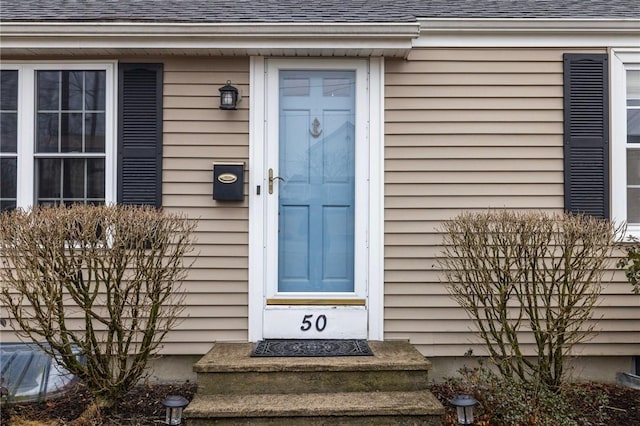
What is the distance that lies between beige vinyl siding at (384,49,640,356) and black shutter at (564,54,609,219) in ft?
0.23

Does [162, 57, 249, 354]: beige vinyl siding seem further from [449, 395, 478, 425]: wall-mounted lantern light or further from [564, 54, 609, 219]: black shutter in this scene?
[564, 54, 609, 219]: black shutter

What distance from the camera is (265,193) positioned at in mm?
3828

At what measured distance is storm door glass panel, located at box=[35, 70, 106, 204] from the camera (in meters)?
3.84

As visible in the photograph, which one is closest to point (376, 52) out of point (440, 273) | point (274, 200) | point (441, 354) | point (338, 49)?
point (338, 49)

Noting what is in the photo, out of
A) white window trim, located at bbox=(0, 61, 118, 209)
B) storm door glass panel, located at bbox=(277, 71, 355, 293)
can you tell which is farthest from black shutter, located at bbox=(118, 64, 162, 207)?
storm door glass panel, located at bbox=(277, 71, 355, 293)

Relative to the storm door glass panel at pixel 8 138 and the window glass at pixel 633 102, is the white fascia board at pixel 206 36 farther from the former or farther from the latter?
the window glass at pixel 633 102

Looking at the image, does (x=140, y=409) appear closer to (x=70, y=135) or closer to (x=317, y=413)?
(x=317, y=413)

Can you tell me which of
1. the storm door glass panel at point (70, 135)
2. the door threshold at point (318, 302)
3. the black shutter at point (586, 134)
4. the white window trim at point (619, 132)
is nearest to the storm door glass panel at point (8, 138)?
the storm door glass panel at point (70, 135)

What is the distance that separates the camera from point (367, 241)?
3.81 meters

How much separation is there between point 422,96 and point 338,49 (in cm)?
76

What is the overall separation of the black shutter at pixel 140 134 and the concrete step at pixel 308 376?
1.42m

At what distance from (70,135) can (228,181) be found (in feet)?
4.34

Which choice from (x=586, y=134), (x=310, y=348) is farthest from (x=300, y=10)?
(x=310, y=348)

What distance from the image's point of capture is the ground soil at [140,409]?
3127 mm
